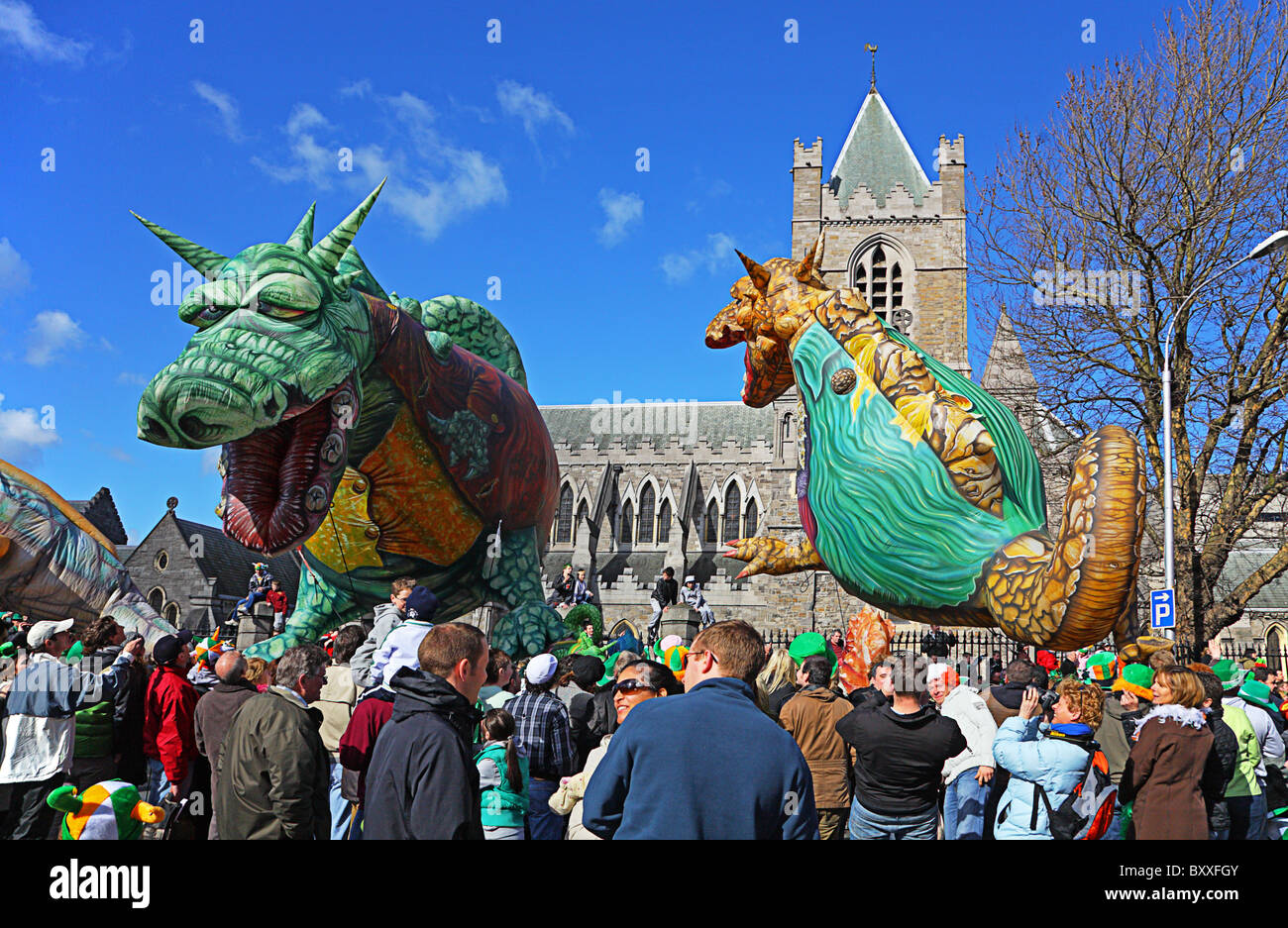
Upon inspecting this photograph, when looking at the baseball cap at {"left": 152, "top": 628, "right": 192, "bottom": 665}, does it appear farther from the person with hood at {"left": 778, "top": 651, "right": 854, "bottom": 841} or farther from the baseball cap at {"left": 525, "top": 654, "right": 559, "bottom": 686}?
the person with hood at {"left": 778, "top": 651, "right": 854, "bottom": 841}

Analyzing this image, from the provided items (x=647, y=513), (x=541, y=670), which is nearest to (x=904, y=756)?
(x=541, y=670)

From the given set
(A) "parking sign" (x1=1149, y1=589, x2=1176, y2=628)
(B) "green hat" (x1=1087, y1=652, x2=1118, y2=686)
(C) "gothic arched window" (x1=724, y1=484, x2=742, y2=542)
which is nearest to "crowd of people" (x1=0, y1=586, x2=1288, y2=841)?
(B) "green hat" (x1=1087, y1=652, x2=1118, y2=686)

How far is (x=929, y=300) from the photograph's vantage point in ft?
122

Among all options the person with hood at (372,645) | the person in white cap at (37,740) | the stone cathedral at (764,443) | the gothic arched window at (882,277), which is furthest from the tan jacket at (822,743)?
the gothic arched window at (882,277)

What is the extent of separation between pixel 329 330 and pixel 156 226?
1374 millimetres

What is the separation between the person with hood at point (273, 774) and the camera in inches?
163

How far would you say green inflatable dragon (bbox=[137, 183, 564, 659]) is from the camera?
5.64m

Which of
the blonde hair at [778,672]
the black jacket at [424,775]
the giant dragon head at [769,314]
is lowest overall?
the blonde hair at [778,672]

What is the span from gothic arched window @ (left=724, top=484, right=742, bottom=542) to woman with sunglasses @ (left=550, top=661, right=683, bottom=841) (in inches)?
1478

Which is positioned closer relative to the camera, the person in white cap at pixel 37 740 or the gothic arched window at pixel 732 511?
the person in white cap at pixel 37 740

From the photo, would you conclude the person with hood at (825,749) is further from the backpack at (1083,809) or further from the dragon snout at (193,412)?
the dragon snout at (193,412)

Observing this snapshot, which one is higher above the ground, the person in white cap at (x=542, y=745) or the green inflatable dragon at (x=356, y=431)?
the green inflatable dragon at (x=356, y=431)

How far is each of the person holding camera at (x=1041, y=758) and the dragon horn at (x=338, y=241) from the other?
469 centimetres
